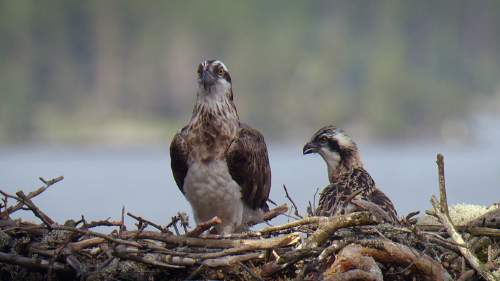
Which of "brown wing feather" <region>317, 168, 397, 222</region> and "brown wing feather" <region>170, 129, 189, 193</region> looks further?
"brown wing feather" <region>170, 129, 189, 193</region>

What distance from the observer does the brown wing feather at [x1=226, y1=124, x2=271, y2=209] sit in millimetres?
6922

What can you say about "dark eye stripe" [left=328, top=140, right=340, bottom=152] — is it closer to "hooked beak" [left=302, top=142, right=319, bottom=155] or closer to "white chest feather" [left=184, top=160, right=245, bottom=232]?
"hooked beak" [left=302, top=142, right=319, bottom=155]

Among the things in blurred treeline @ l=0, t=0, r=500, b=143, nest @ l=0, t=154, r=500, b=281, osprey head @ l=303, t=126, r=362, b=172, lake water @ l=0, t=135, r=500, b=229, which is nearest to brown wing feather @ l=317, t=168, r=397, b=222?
osprey head @ l=303, t=126, r=362, b=172

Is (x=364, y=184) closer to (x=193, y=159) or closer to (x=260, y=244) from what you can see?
(x=193, y=159)

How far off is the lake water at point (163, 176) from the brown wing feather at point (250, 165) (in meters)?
13.9

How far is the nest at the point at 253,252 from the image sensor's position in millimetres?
5125

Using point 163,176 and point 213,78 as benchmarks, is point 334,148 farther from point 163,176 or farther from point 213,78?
point 163,176

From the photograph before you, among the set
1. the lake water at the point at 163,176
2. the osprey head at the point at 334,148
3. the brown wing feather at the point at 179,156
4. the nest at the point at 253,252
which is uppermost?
the lake water at the point at 163,176

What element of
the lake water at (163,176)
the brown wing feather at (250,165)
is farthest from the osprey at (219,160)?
the lake water at (163,176)

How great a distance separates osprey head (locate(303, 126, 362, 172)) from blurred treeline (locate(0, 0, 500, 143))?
213 feet

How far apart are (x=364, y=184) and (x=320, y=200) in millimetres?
382

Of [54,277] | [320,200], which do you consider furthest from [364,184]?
[54,277]

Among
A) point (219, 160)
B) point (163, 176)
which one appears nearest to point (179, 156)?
point (219, 160)

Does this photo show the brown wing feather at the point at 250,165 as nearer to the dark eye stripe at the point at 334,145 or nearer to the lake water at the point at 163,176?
the dark eye stripe at the point at 334,145
